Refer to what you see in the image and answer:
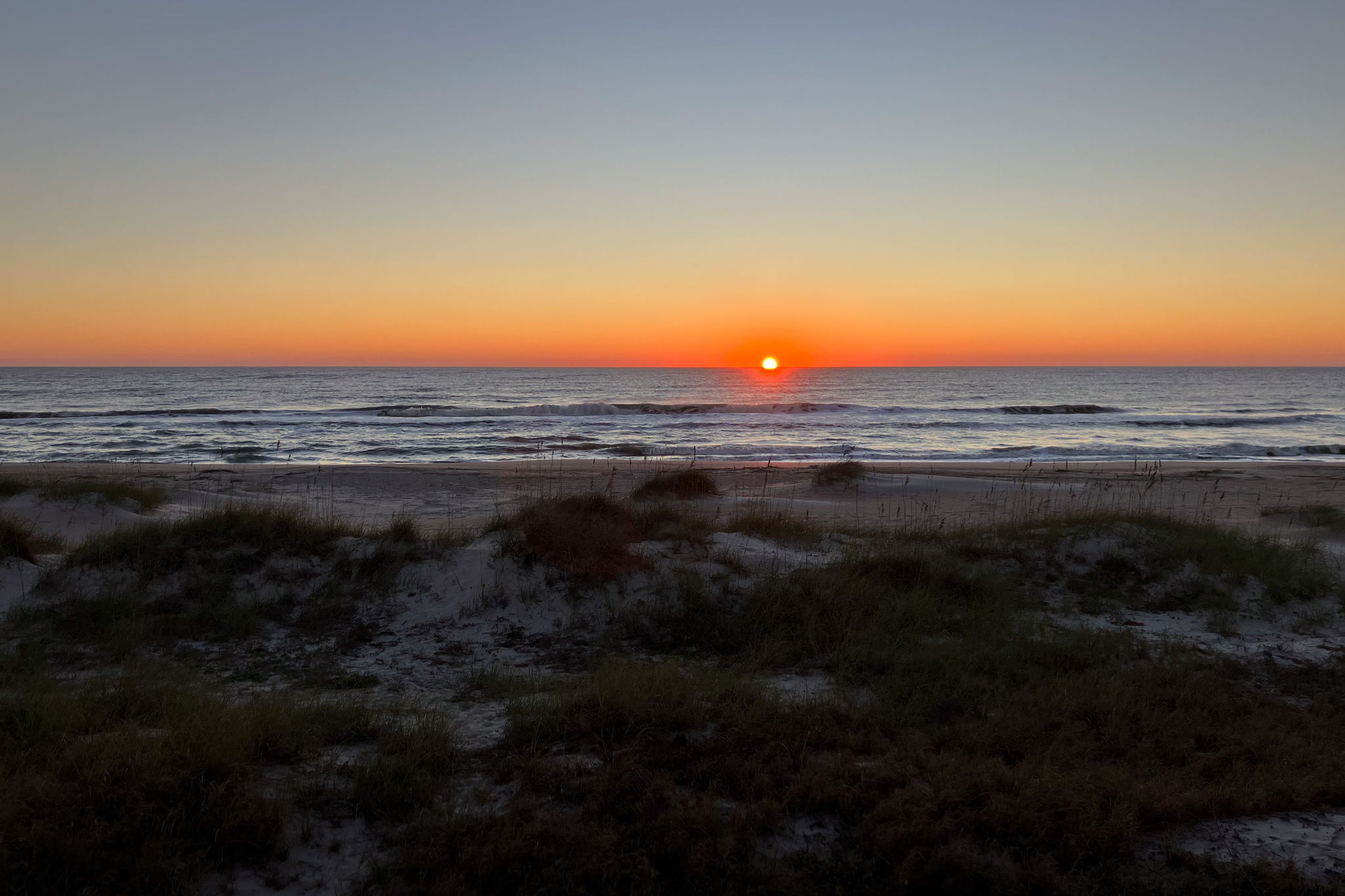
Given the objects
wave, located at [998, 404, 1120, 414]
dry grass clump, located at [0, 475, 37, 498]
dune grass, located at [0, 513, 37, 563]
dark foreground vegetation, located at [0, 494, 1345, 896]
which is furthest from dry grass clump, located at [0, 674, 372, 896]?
wave, located at [998, 404, 1120, 414]

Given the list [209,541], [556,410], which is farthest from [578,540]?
[556,410]

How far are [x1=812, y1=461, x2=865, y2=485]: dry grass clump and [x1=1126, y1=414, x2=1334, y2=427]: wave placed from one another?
110 ft

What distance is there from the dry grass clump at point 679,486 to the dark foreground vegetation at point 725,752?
7187 mm

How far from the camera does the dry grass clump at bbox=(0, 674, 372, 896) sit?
370cm

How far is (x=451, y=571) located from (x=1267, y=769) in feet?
→ 24.3

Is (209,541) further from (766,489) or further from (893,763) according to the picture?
(766,489)

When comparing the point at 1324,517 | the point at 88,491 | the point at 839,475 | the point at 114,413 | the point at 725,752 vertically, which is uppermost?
the point at 114,413

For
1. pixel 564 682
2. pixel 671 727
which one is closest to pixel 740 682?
pixel 671 727

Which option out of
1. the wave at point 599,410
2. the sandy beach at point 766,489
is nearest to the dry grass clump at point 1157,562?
the sandy beach at point 766,489

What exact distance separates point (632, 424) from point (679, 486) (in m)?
28.1

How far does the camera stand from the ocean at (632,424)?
99.3 ft

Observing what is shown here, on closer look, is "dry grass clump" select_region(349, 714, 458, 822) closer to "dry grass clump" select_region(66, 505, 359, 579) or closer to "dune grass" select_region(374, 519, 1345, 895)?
"dune grass" select_region(374, 519, 1345, 895)

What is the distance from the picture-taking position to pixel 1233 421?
46.1 meters

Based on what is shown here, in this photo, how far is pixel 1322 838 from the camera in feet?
13.6
